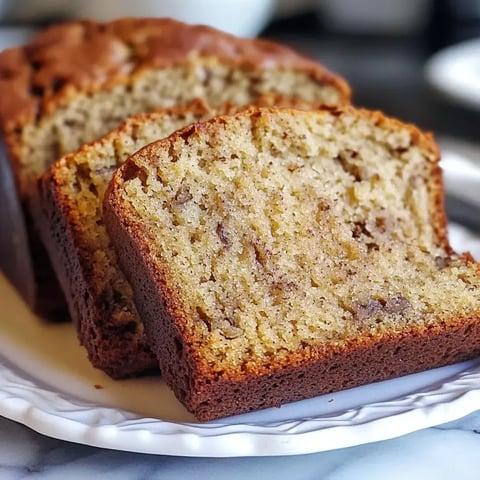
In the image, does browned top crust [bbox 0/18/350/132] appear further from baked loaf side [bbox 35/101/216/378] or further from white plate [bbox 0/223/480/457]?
white plate [bbox 0/223/480/457]

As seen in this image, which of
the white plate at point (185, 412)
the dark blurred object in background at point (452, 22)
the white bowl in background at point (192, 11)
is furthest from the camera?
the dark blurred object in background at point (452, 22)

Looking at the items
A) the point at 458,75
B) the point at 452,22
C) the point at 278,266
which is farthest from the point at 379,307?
the point at 452,22

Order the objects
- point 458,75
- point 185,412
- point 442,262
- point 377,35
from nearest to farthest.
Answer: point 185,412
point 442,262
point 458,75
point 377,35

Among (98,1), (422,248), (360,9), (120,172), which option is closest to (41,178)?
(120,172)

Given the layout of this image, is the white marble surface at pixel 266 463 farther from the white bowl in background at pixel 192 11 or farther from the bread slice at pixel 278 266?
the white bowl in background at pixel 192 11

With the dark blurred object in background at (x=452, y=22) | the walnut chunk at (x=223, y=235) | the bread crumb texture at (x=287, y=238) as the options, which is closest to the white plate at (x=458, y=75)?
the dark blurred object in background at (x=452, y=22)

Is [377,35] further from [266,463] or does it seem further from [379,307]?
[266,463]
